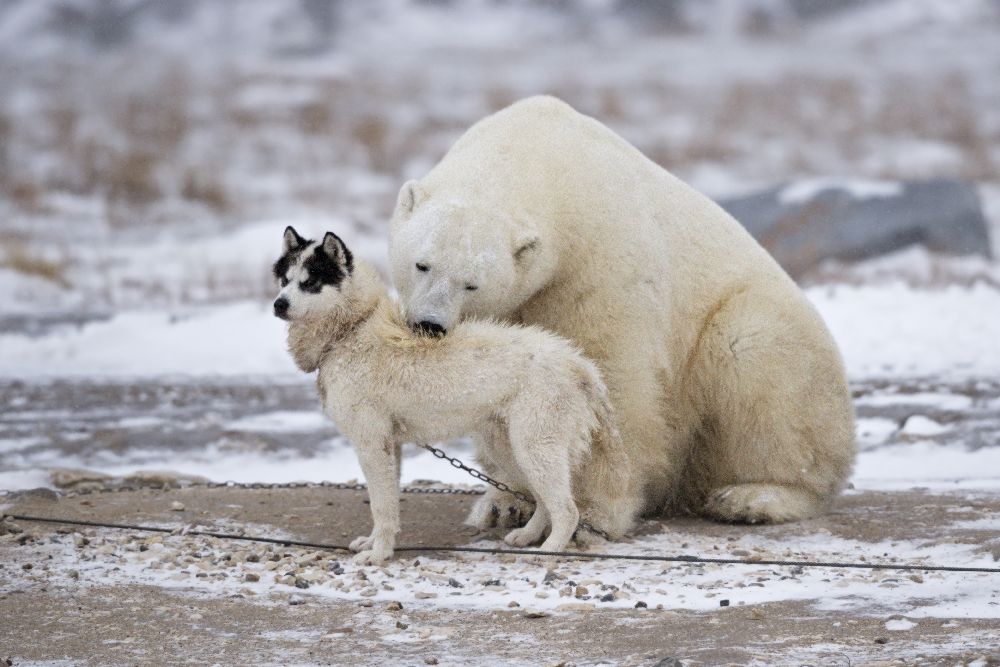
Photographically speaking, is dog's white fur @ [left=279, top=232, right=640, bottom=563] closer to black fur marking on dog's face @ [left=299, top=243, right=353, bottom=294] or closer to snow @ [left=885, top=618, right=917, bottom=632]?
black fur marking on dog's face @ [left=299, top=243, right=353, bottom=294]

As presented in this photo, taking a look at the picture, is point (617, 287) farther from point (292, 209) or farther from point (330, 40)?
point (330, 40)

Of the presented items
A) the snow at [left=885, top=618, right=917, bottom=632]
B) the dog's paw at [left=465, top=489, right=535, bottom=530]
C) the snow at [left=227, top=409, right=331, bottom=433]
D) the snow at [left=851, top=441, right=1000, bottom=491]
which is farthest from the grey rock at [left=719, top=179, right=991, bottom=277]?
the snow at [left=885, top=618, right=917, bottom=632]

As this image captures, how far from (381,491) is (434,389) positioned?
48 cm

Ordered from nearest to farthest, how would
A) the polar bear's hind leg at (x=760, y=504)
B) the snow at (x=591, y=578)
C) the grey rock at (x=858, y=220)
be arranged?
the snow at (x=591, y=578), the polar bear's hind leg at (x=760, y=504), the grey rock at (x=858, y=220)

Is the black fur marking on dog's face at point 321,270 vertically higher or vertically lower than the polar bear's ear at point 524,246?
lower

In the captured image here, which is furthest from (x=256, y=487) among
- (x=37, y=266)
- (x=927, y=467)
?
(x=37, y=266)

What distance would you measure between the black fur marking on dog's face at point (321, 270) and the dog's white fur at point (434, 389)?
0.07ft

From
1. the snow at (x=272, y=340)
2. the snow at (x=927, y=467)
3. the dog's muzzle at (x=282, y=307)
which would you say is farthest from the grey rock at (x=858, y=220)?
the dog's muzzle at (x=282, y=307)

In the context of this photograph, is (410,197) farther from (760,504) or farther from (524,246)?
(760,504)

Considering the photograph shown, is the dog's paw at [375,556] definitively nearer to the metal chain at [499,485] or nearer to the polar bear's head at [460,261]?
the metal chain at [499,485]

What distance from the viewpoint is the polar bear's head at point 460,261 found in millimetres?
5387

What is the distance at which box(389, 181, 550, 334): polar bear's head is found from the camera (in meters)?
5.39

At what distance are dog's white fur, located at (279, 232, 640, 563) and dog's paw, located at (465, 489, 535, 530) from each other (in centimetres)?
57

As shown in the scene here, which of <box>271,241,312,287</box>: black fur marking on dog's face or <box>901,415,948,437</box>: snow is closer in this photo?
<box>271,241,312,287</box>: black fur marking on dog's face
